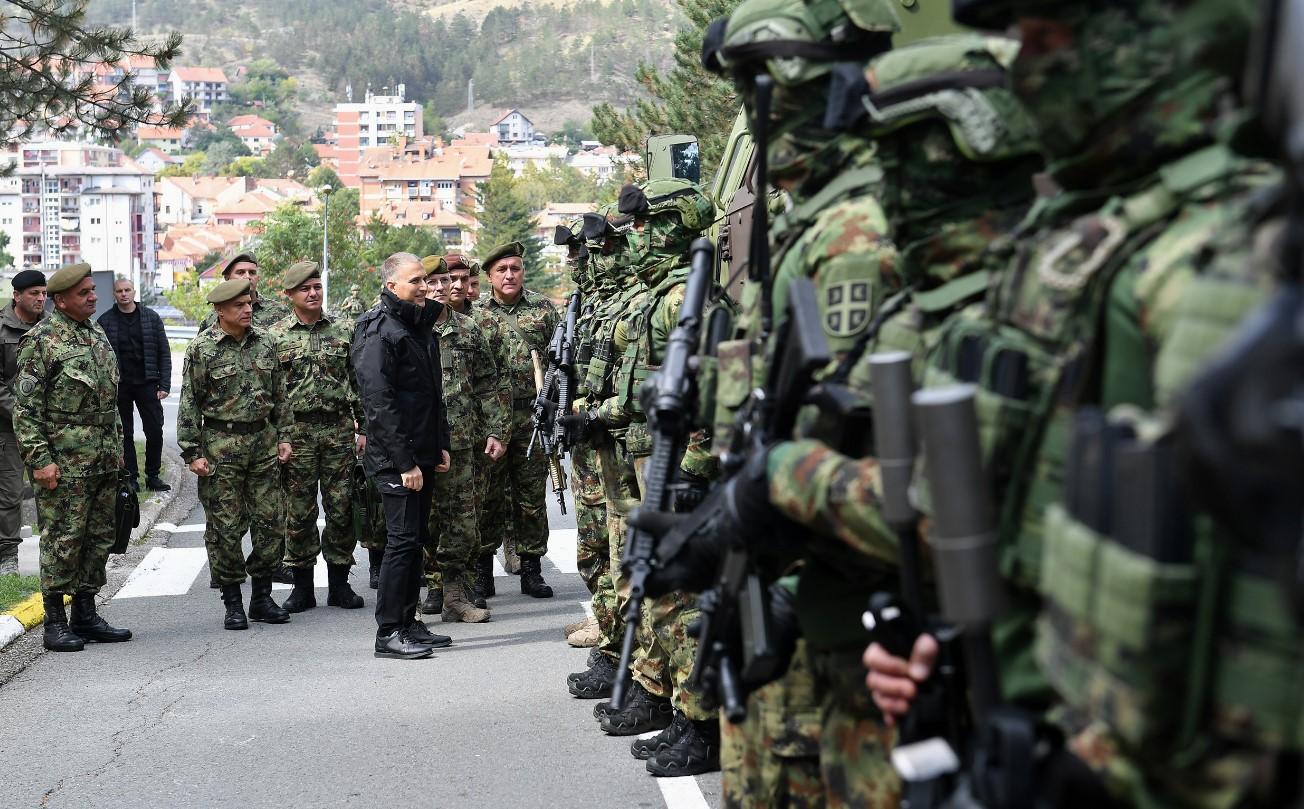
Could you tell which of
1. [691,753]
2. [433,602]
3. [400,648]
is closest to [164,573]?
[433,602]

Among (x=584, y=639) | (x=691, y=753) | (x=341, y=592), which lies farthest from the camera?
(x=341, y=592)

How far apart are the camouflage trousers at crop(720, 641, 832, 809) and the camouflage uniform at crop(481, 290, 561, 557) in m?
6.23

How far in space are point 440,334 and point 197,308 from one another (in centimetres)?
8040

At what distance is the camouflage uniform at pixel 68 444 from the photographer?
8.17 meters

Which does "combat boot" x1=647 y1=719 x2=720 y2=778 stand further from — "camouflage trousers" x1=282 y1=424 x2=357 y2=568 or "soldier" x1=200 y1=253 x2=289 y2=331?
"soldier" x1=200 y1=253 x2=289 y2=331

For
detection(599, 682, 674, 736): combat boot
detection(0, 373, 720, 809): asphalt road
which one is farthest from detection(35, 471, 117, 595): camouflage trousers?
detection(599, 682, 674, 736): combat boot

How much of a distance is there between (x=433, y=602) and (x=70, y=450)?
2.36 metres

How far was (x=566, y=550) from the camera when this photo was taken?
1189 centimetres

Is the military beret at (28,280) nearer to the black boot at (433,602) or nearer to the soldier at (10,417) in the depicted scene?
the soldier at (10,417)

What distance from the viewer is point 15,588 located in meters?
9.57

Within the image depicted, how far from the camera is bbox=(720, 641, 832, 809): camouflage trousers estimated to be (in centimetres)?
360

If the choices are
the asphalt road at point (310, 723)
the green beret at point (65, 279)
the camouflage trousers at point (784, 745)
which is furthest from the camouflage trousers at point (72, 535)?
the camouflage trousers at point (784, 745)

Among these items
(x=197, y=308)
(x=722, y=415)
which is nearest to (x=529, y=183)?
(x=197, y=308)

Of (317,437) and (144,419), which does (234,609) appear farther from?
(144,419)
